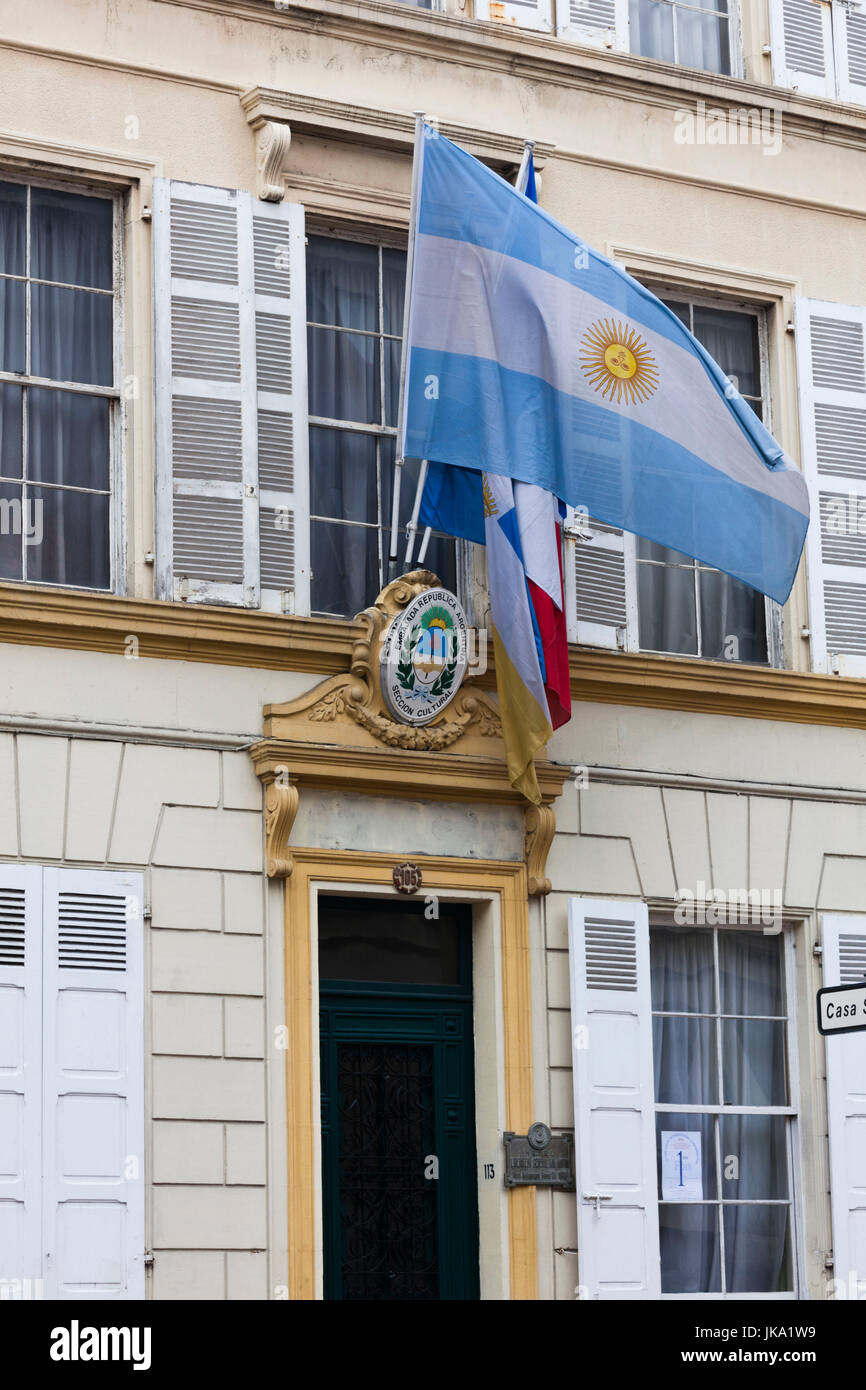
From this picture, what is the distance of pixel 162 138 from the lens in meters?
14.1

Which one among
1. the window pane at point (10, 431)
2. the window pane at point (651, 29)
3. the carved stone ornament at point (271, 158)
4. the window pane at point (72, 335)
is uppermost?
the window pane at point (651, 29)

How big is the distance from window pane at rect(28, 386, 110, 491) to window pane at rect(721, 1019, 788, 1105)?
482 centimetres

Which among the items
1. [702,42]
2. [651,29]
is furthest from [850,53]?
[651,29]

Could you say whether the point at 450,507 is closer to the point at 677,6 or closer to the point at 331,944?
the point at 331,944

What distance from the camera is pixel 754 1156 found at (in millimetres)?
15117

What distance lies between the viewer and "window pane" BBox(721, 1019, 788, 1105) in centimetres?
1513

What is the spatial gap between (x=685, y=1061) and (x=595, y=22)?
20.3 feet

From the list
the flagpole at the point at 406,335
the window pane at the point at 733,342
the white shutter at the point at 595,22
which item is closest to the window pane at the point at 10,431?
the flagpole at the point at 406,335

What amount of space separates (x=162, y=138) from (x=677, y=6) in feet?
13.3

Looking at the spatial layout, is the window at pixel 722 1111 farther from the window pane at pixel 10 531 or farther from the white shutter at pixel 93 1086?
the window pane at pixel 10 531

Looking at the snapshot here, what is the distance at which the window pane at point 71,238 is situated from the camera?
1385 centimetres

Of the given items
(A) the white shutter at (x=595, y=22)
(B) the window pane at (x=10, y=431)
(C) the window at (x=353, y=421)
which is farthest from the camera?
(A) the white shutter at (x=595, y=22)

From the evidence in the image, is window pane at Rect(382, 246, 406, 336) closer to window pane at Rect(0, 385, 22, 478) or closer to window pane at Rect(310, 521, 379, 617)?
window pane at Rect(310, 521, 379, 617)

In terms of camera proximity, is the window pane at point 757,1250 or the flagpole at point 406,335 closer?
the flagpole at point 406,335
